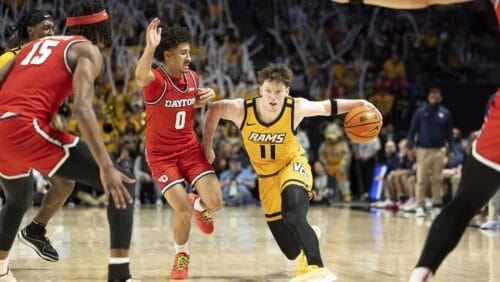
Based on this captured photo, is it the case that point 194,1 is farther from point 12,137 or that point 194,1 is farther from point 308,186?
point 12,137

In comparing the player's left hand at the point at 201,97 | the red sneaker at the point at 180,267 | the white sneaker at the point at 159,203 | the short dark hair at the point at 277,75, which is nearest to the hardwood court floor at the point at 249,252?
the red sneaker at the point at 180,267

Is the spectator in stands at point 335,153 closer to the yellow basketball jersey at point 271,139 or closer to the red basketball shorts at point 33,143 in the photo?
the yellow basketball jersey at point 271,139

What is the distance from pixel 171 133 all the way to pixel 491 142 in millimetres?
3079

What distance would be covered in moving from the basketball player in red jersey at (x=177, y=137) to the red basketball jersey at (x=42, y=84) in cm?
166

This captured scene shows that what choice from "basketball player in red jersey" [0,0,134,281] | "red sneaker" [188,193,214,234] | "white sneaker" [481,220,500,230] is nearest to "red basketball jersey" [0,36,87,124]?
"basketball player in red jersey" [0,0,134,281]

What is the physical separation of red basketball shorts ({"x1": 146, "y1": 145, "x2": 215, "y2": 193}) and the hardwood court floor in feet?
2.44

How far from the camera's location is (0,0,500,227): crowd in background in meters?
14.9

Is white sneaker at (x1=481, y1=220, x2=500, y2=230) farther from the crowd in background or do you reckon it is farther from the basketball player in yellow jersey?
the basketball player in yellow jersey

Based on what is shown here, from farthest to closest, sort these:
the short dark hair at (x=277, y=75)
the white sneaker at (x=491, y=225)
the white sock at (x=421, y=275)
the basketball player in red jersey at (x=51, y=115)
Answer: the white sneaker at (x=491, y=225) → the short dark hair at (x=277, y=75) → the basketball player in red jersey at (x=51, y=115) → the white sock at (x=421, y=275)

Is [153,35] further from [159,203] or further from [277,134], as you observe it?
[159,203]

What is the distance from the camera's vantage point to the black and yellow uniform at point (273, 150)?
619cm

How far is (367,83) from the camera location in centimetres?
1748

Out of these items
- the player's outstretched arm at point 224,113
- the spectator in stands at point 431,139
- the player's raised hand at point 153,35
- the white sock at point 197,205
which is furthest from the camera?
the spectator in stands at point 431,139

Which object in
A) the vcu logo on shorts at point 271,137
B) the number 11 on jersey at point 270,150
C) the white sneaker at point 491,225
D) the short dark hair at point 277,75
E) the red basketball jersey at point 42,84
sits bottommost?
the white sneaker at point 491,225
